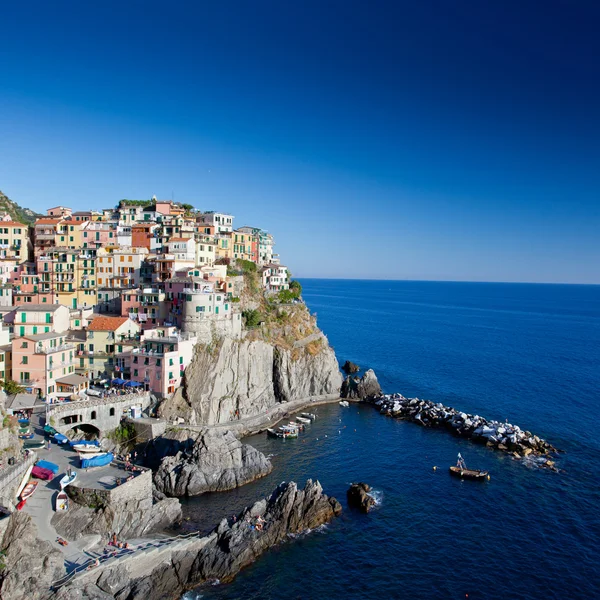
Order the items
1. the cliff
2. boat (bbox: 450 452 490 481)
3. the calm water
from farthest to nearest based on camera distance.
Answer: the cliff, boat (bbox: 450 452 490 481), the calm water

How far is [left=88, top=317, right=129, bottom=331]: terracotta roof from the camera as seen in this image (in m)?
65.2

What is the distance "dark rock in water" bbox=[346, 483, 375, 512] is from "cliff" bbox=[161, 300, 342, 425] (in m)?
23.2

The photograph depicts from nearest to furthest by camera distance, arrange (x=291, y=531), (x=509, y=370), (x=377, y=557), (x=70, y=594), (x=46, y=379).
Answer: (x=70, y=594)
(x=377, y=557)
(x=291, y=531)
(x=46, y=379)
(x=509, y=370)

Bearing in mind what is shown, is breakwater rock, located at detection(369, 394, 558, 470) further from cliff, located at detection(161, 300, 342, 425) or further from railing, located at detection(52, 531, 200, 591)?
railing, located at detection(52, 531, 200, 591)

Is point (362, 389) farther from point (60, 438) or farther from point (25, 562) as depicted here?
point (25, 562)

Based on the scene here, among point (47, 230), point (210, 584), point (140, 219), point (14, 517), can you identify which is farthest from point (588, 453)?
point (47, 230)

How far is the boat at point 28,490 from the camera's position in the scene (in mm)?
37781

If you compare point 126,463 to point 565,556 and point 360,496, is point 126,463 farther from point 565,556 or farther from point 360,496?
point 565,556

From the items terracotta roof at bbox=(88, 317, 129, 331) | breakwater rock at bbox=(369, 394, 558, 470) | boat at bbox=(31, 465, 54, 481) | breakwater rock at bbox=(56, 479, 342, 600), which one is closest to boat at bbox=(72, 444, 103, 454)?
boat at bbox=(31, 465, 54, 481)

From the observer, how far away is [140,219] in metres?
93.2

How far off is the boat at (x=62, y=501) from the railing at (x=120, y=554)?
21.9ft

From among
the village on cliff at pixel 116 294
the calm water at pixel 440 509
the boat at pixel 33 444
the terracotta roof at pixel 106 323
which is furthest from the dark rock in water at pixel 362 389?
the boat at pixel 33 444

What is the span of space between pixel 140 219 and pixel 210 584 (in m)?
74.8

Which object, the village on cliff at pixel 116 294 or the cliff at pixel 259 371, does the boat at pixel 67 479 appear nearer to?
the village on cliff at pixel 116 294
